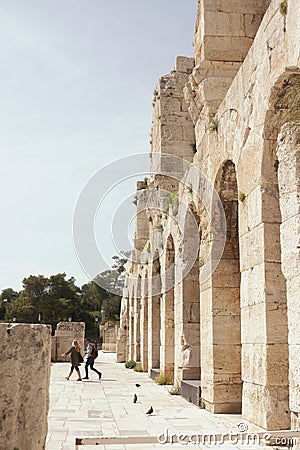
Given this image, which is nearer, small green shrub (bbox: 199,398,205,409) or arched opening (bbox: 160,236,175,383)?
small green shrub (bbox: 199,398,205,409)

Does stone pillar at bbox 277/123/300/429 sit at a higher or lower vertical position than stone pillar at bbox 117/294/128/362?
higher

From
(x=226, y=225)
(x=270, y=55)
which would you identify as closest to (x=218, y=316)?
(x=226, y=225)

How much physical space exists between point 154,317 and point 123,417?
26.8 ft

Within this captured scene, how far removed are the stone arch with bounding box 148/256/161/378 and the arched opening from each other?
225cm

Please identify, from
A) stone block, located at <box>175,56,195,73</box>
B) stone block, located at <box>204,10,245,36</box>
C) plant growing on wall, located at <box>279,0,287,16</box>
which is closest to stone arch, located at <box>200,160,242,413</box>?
stone block, located at <box>204,10,245,36</box>

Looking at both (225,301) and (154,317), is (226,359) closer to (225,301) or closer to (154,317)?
(225,301)

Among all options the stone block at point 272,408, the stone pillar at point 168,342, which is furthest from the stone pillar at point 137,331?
the stone block at point 272,408

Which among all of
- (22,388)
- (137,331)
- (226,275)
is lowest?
(137,331)

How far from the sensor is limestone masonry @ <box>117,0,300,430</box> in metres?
5.64

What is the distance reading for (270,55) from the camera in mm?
6203

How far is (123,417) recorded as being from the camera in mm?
7957

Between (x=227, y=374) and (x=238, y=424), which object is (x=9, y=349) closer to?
(x=238, y=424)

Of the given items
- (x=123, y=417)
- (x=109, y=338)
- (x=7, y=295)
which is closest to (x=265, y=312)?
(x=123, y=417)

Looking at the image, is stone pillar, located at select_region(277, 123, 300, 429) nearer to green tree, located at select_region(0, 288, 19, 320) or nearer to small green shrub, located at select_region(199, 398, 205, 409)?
small green shrub, located at select_region(199, 398, 205, 409)
